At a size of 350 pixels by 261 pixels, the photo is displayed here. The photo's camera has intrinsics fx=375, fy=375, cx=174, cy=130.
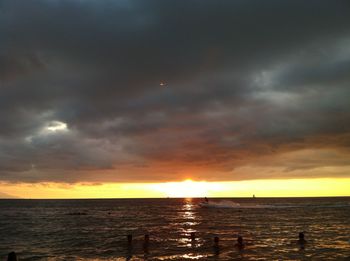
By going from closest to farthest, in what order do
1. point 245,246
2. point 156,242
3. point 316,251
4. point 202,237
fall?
point 316,251
point 245,246
point 156,242
point 202,237

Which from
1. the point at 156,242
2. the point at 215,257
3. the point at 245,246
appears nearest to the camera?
the point at 215,257

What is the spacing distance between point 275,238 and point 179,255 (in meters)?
18.1

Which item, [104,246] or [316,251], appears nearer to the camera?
[316,251]

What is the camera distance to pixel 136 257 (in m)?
38.7

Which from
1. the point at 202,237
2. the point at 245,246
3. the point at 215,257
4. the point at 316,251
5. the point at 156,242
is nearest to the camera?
the point at 215,257

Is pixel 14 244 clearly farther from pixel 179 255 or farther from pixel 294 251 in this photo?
pixel 294 251

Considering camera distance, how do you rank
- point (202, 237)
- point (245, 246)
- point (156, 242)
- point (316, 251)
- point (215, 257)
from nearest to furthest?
point (215, 257)
point (316, 251)
point (245, 246)
point (156, 242)
point (202, 237)

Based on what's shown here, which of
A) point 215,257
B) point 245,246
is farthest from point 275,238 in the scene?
point 215,257

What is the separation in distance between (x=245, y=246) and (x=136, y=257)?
13.6 meters

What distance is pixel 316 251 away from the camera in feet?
133

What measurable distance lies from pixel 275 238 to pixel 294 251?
36.1 feet

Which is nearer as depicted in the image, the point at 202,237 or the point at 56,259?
the point at 56,259

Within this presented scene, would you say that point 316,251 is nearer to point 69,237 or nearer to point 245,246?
point 245,246

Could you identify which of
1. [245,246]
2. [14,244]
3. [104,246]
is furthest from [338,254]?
[14,244]
